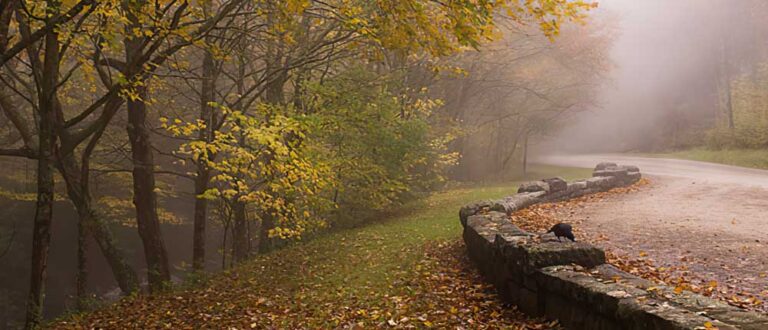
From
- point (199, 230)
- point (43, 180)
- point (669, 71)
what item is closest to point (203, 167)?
point (199, 230)

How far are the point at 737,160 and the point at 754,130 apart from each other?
3.67 meters

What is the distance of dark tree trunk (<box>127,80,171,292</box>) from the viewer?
11398 millimetres

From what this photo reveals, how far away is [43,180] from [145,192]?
9.66 feet

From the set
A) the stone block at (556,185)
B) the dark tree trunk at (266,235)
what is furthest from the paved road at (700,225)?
the dark tree trunk at (266,235)

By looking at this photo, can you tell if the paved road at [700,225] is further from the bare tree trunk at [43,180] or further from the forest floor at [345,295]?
the bare tree trunk at [43,180]

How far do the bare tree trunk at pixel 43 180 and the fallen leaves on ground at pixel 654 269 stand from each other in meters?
9.18

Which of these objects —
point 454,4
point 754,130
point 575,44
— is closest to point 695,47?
point 754,130

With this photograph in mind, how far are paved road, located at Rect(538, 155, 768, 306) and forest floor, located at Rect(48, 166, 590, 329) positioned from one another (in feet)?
10.4

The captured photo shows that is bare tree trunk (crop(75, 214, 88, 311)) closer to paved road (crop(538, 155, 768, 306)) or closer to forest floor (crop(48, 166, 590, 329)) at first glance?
forest floor (crop(48, 166, 590, 329))

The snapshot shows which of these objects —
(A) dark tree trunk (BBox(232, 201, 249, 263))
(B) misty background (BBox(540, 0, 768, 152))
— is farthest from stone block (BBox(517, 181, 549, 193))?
(B) misty background (BBox(540, 0, 768, 152))

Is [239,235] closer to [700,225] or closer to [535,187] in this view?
[535,187]

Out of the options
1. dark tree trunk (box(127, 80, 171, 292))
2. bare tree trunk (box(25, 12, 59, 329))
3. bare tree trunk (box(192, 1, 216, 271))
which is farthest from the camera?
bare tree trunk (box(192, 1, 216, 271))

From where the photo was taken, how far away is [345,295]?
8.63m

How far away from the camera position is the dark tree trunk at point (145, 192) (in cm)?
1140
